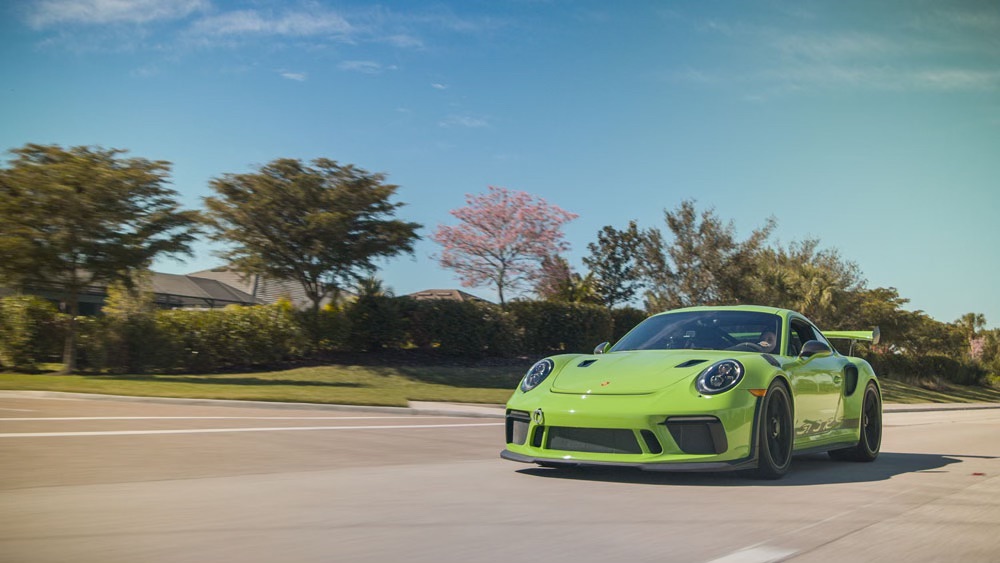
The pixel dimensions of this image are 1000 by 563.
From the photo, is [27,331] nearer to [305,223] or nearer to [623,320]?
[305,223]

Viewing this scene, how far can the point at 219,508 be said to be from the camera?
5246 mm

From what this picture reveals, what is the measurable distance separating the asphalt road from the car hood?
0.70 meters

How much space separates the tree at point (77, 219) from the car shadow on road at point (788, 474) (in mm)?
19387

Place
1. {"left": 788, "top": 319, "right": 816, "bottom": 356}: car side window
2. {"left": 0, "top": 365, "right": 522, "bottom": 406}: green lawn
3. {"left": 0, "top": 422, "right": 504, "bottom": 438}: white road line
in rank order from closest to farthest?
1. {"left": 788, "top": 319, "right": 816, "bottom": 356}: car side window
2. {"left": 0, "top": 422, "right": 504, "bottom": 438}: white road line
3. {"left": 0, "top": 365, "right": 522, "bottom": 406}: green lawn

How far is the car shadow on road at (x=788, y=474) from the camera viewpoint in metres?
6.91

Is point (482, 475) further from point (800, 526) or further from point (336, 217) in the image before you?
point (336, 217)

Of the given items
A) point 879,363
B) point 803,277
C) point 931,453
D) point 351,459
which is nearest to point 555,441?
point 351,459

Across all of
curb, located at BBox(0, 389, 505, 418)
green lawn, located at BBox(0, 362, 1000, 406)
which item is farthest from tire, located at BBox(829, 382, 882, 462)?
green lawn, located at BBox(0, 362, 1000, 406)

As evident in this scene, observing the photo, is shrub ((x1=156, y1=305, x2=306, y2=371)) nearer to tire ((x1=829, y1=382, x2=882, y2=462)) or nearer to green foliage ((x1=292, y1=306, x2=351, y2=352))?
green foliage ((x1=292, y1=306, x2=351, y2=352))

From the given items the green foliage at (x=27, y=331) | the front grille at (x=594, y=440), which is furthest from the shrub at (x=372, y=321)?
the front grille at (x=594, y=440)

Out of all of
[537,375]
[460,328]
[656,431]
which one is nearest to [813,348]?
[656,431]

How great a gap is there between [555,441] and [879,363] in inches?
1882

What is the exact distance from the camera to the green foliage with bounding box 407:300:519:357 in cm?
3150

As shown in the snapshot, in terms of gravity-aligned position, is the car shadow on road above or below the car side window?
below
